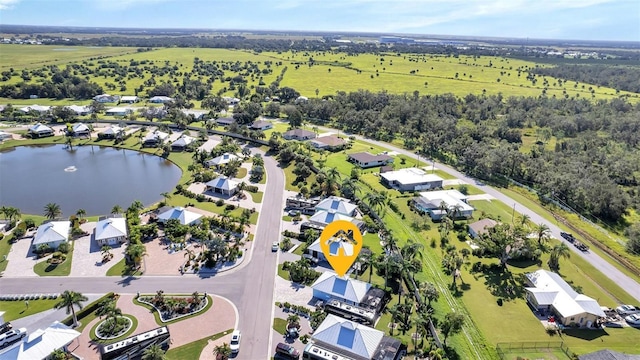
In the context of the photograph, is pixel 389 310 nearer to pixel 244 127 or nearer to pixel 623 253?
pixel 623 253

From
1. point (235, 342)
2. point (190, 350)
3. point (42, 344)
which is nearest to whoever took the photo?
point (42, 344)

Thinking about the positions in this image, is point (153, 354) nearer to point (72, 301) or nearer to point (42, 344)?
point (42, 344)

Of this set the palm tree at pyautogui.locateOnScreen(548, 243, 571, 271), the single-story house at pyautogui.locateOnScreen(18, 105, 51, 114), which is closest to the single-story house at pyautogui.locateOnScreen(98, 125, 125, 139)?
the single-story house at pyautogui.locateOnScreen(18, 105, 51, 114)

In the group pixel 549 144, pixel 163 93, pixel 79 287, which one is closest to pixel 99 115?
pixel 163 93

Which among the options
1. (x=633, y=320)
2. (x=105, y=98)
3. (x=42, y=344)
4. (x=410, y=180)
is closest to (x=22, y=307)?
(x=42, y=344)

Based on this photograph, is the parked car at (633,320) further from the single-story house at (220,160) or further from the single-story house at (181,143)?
the single-story house at (181,143)

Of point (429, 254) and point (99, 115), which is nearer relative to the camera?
point (429, 254)

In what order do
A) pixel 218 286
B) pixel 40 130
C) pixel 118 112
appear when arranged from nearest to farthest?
pixel 218 286
pixel 40 130
pixel 118 112
